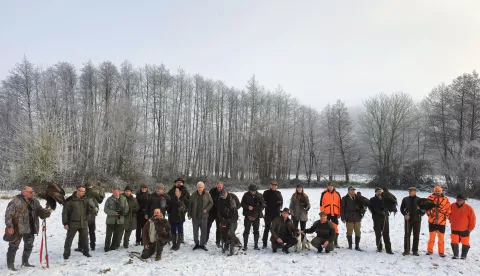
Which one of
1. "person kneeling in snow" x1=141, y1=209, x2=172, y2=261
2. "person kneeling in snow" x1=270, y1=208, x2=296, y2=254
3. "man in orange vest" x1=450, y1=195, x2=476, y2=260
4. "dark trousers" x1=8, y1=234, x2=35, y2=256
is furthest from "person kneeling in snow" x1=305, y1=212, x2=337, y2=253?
"dark trousers" x1=8, y1=234, x2=35, y2=256

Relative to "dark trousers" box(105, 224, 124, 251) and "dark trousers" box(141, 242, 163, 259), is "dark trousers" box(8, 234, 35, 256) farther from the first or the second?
"dark trousers" box(141, 242, 163, 259)

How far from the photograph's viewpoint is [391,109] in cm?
4047

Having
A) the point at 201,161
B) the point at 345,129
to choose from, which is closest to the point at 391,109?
the point at 345,129

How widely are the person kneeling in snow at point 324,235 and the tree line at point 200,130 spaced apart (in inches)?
782

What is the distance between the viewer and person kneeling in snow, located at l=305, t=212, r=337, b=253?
347 inches

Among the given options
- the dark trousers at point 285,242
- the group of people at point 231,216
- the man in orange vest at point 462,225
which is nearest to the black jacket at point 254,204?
the group of people at point 231,216

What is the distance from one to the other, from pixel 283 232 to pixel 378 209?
9.87 ft

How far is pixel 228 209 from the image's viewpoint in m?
8.94

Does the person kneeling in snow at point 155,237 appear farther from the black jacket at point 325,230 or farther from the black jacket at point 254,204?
the black jacket at point 325,230

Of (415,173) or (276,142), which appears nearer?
(415,173)

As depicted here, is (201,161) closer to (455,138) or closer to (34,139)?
(34,139)

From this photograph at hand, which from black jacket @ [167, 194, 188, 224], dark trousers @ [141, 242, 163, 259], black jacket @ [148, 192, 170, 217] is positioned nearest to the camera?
dark trousers @ [141, 242, 163, 259]

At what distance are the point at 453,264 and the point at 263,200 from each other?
207 inches

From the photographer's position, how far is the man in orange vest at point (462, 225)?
8375 mm
